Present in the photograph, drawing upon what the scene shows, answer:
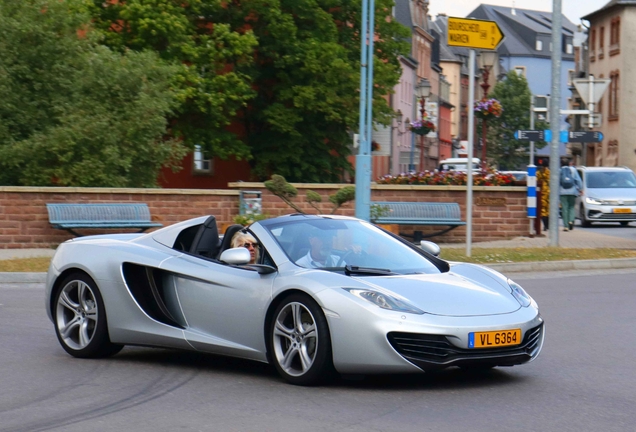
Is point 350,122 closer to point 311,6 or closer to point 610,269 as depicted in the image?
point 311,6

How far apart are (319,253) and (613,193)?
1106 inches

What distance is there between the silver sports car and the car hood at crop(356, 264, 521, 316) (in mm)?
13

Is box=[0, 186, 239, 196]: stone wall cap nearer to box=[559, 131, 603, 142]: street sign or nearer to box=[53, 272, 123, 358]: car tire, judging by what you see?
box=[559, 131, 603, 142]: street sign

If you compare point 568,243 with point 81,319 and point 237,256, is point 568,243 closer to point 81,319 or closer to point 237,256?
point 81,319

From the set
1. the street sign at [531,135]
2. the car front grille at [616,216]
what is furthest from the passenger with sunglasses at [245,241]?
the car front grille at [616,216]

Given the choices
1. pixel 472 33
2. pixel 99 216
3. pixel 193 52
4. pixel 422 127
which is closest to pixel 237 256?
pixel 472 33

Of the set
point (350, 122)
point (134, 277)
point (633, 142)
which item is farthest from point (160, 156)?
point (633, 142)

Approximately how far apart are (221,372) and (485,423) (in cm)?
256

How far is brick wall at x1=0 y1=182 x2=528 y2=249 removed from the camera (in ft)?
73.7

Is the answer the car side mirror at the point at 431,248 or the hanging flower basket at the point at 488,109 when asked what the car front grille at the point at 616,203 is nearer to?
the hanging flower basket at the point at 488,109

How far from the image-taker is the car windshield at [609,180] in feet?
116

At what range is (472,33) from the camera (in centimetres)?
1902

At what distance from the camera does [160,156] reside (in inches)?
1103

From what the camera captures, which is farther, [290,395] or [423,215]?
[423,215]
